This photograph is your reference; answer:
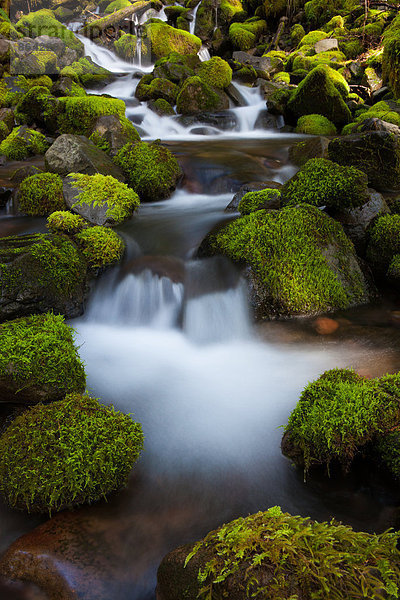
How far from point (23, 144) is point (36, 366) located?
8254 millimetres

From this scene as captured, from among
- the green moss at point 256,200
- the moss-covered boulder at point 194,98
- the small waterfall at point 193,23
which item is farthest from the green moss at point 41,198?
the small waterfall at point 193,23

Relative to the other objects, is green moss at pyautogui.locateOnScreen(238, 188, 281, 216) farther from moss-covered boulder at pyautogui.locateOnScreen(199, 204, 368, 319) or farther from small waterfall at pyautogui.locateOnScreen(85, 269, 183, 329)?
small waterfall at pyautogui.locateOnScreen(85, 269, 183, 329)

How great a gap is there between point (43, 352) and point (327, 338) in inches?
115

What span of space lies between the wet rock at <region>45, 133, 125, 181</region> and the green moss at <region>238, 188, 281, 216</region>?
242 cm

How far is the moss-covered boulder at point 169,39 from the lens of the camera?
65.7 ft

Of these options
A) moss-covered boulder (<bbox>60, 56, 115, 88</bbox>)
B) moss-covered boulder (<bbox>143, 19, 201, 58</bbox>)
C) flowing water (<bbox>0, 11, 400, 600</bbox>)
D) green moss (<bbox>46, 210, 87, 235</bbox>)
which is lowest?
flowing water (<bbox>0, 11, 400, 600</bbox>)

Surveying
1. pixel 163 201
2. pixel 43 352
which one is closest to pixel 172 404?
pixel 43 352

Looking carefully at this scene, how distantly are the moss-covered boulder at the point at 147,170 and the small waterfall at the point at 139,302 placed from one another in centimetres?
270

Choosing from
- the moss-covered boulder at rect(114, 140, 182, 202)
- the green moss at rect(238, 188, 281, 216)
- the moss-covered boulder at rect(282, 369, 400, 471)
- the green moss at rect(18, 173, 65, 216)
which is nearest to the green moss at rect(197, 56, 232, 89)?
the moss-covered boulder at rect(114, 140, 182, 202)

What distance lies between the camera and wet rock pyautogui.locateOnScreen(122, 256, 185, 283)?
522 centimetres

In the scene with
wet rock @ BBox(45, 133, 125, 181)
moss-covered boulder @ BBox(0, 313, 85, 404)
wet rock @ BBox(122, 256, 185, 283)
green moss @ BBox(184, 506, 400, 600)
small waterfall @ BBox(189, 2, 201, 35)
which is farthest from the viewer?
small waterfall @ BBox(189, 2, 201, 35)

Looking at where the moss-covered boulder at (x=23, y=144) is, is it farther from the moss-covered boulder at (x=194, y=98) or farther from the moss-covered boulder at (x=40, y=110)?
the moss-covered boulder at (x=194, y=98)

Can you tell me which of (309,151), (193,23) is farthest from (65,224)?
(193,23)

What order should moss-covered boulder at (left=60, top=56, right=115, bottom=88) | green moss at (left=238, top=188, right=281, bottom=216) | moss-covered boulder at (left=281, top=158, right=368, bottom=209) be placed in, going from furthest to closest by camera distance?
moss-covered boulder at (left=60, top=56, right=115, bottom=88), green moss at (left=238, top=188, right=281, bottom=216), moss-covered boulder at (left=281, top=158, right=368, bottom=209)
